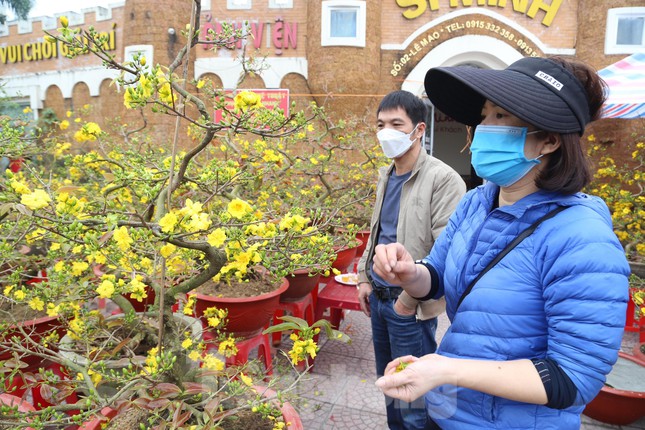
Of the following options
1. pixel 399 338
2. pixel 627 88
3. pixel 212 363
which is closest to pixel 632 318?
pixel 399 338

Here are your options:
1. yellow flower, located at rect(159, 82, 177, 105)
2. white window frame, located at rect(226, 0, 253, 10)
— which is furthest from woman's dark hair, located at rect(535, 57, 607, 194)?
white window frame, located at rect(226, 0, 253, 10)

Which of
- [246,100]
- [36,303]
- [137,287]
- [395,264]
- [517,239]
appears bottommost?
[36,303]

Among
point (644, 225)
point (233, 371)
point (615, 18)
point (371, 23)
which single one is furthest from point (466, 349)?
point (615, 18)

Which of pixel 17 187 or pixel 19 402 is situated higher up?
pixel 17 187

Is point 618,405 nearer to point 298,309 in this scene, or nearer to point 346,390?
point 346,390

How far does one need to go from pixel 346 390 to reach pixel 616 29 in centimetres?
875

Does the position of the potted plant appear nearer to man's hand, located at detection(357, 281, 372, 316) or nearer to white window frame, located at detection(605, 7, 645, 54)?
man's hand, located at detection(357, 281, 372, 316)

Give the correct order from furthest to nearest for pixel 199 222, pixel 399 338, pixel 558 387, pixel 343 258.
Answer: pixel 343 258, pixel 399 338, pixel 199 222, pixel 558 387

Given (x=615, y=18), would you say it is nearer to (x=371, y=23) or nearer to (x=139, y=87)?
(x=371, y=23)

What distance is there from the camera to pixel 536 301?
1.00 metres

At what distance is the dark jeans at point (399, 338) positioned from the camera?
1.95 meters

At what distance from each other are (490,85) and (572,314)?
1.87 ft

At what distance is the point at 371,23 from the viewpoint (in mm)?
8211

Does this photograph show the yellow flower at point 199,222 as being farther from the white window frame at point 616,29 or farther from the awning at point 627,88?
the white window frame at point 616,29
